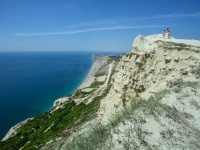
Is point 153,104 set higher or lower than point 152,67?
lower

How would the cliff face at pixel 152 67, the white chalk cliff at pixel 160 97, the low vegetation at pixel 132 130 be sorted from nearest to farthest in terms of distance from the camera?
the white chalk cliff at pixel 160 97, the low vegetation at pixel 132 130, the cliff face at pixel 152 67

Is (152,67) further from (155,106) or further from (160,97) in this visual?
(155,106)

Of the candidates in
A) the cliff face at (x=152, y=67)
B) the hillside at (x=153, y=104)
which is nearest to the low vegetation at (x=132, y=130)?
the hillside at (x=153, y=104)

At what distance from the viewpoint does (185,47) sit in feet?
56.3

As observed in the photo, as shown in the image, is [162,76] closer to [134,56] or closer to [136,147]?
[134,56]

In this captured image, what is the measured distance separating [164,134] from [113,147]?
7.19 ft

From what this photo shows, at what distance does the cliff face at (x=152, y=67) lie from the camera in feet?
51.0

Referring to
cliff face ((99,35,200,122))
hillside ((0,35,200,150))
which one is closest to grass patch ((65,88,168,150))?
hillside ((0,35,200,150))

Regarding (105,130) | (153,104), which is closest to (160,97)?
(153,104)

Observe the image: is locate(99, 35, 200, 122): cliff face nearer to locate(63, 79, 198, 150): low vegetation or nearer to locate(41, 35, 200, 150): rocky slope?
locate(41, 35, 200, 150): rocky slope

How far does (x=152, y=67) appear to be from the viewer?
683 inches

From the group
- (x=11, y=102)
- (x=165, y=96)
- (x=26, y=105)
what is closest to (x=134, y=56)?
(x=165, y=96)

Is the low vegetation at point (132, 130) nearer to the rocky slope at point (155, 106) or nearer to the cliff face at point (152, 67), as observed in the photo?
the rocky slope at point (155, 106)

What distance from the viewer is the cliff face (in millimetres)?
15531
